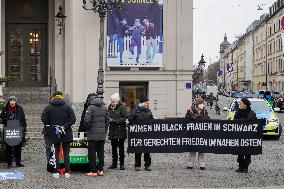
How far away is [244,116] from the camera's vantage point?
1434 centimetres

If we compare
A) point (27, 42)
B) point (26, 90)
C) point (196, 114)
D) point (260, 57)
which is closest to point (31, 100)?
point (26, 90)

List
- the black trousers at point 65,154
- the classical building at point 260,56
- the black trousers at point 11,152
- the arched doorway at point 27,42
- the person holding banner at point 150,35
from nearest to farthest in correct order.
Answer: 1. the black trousers at point 65,154
2. the black trousers at point 11,152
3. the arched doorway at point 27,42
4. the person holding banner at point 150,35
5. the classical building at point 260,56

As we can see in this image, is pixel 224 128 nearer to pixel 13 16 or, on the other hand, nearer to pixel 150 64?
pixel 13 16

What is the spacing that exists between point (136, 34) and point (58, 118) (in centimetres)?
1877

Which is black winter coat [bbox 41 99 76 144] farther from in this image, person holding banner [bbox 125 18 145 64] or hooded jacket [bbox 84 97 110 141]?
person holding banner [bbox 125 18 145 64]

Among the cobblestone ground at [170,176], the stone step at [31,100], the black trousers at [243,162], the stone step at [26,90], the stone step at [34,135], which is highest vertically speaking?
the stone step at [26,90]

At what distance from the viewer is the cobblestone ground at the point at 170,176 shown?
11.8 metres

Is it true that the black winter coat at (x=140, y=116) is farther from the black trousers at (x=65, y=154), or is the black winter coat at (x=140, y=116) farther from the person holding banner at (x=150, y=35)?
the person holding banner at (x=150, y=35)

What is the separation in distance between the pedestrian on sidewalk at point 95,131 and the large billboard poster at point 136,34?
1819 centimetres

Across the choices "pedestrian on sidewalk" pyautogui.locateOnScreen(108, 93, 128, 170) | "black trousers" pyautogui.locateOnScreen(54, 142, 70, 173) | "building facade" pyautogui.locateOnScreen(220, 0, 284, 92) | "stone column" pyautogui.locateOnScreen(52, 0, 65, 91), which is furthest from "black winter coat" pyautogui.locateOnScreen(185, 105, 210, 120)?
"building facade" pyautogui.locateOnScreen(220, 0, 284, 92)

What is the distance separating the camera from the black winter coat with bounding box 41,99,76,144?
12.8m

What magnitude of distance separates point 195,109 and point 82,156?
2.98 metres

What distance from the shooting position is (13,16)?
25.7m

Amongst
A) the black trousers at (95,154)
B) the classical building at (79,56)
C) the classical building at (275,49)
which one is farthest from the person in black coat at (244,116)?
the classical building at (275,49)
